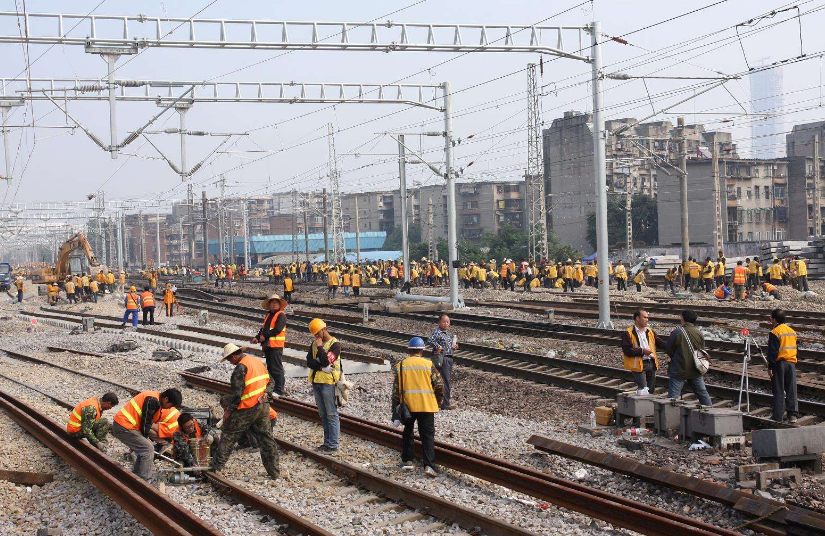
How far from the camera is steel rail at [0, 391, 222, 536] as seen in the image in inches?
A: 299

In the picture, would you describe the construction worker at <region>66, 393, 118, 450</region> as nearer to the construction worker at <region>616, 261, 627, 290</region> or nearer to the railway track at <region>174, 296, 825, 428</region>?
the railway track at <region>174, 296, 825, 428</region>

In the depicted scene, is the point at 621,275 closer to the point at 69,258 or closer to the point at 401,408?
the point at 401,408

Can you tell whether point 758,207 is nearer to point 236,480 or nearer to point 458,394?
point 458,394

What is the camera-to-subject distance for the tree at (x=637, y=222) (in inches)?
2891

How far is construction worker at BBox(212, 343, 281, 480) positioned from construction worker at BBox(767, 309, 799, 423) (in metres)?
6.03

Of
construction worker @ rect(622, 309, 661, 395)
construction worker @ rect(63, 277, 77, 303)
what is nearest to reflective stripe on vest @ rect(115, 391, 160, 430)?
construction worker @ rect(622, 309, 661, 395)

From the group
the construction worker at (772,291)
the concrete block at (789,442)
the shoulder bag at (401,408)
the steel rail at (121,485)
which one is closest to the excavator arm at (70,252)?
the construction worker at (772,291)

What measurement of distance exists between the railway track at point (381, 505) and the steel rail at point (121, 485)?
9 centimetres

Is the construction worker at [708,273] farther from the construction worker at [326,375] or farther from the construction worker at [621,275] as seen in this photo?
the construction worker at [326,375]

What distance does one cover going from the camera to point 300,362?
18.0 meters

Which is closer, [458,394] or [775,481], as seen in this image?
[775,481]

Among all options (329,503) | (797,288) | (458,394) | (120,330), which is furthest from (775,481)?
(797,288)

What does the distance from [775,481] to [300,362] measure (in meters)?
11.0

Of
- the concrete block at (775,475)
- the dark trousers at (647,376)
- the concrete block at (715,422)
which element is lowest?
the concrete block at (775,475)
